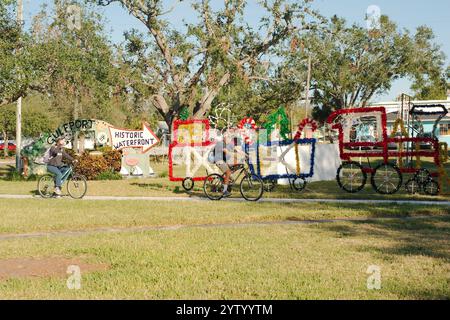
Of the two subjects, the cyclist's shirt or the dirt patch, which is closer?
the dirt patch

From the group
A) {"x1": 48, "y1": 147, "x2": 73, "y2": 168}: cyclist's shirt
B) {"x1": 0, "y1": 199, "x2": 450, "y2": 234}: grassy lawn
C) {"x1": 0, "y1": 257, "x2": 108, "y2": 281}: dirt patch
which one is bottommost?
{"x1": 0, "y1": 257, "x2": 108, "y2": 281}: dirt patch

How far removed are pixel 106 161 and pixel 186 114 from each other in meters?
12.0

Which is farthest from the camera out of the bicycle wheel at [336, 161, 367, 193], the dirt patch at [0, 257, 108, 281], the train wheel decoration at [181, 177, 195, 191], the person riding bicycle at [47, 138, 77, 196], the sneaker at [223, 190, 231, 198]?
the train wheel decoration at [181, 177, 195, 191]

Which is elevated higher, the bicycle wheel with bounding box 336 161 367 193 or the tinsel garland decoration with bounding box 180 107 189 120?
the tinsel garland decoration with bounding box 180 107 189 120

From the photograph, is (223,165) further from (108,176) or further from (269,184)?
(108,176)

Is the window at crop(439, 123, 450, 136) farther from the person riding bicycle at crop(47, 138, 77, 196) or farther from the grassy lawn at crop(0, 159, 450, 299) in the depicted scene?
the person riding bicycle at crop(47, 138, 77, 196)

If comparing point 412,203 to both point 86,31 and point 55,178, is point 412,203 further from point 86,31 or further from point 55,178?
point 86,31

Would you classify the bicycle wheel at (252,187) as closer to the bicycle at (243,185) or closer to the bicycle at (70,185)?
the bicycle at (243,185)

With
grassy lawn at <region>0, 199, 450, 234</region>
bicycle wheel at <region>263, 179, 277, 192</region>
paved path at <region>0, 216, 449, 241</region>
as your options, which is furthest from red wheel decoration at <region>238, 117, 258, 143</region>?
paved path at <region>0, 216, 449, 241</region>

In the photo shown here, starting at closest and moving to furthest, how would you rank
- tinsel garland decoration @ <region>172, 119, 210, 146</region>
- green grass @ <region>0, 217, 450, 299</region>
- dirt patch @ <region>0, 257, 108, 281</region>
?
1. green grass @ <region>0, 217, 450, 299</region>
2. dirt patch @ <region>0, 257, 108, 281</region>
3. tinsel garland decoration @ <region>172, 119, 210, 146</region>

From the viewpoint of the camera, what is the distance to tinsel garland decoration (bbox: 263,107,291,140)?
65.5 feet

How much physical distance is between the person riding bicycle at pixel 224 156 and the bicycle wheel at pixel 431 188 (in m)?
6.22

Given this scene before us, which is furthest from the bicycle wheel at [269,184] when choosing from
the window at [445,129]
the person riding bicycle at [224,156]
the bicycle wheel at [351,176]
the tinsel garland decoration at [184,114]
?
the window at [445,129]

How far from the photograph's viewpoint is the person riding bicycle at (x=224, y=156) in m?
16.0
